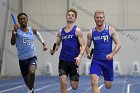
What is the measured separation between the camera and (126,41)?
67.6ft

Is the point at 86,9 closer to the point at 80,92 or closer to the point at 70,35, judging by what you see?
the point at 80,92

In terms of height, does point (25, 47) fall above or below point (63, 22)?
below

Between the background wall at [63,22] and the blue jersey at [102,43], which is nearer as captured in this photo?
the blue jersey at [102,43]

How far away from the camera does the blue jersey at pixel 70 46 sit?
26.9ft

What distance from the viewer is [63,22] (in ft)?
69.6

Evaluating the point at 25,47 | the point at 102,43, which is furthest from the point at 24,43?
the point at 102,43

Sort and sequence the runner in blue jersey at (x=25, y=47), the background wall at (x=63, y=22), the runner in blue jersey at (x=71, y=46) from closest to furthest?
the runner in blue jersey at (x=71, y=46)
the runner in blue jersey at (x=25, y=47)
the background wall at (x=63, y=22)

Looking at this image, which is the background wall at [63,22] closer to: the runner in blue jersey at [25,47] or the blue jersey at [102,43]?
the runner in blue jersey at [25,47]

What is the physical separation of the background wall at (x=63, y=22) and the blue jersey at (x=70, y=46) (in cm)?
1242

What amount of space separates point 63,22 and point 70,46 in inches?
514

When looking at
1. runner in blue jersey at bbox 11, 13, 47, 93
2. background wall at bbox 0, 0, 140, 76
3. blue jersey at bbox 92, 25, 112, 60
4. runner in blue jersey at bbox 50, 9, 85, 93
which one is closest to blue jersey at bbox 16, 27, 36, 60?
runner in blue jersey at bbox 11, 13, 47, 93

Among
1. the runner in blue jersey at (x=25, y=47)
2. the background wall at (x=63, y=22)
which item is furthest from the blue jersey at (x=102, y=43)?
the background wall at (x=63, y=22)

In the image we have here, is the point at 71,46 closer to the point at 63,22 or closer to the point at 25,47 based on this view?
the point at 25,47

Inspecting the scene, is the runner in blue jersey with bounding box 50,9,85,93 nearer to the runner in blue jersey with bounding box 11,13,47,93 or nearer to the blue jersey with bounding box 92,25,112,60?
the blue jersey with bounding box 92,25,112,60
